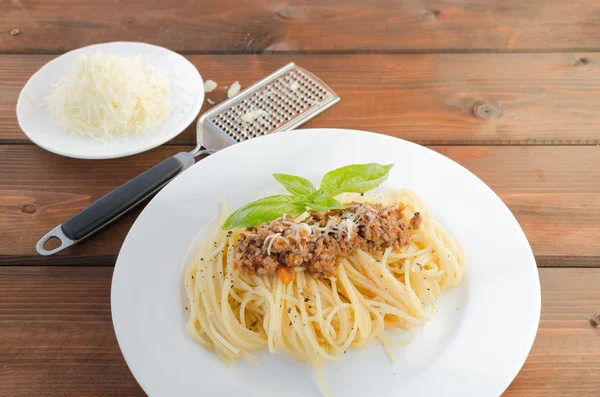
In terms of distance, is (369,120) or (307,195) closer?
(307,195)

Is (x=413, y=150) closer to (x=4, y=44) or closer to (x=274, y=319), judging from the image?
(x=274, y=319)

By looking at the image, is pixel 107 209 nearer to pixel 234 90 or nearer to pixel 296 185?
pixel 296 185

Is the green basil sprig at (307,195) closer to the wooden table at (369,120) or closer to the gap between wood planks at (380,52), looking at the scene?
the wooden table at (369,120)

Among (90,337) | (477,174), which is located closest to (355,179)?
(477,174)

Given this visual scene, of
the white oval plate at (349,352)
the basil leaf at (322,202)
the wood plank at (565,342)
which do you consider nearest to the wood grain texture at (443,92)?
the white oval plate at (349,352)

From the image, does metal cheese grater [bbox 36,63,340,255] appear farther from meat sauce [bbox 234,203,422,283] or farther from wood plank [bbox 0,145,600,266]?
meat sauce [bbox 234,203,422,283]

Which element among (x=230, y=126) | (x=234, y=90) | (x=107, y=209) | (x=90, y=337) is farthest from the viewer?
(x=234, y=90)
